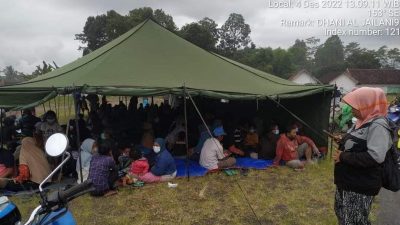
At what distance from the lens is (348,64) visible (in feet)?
198

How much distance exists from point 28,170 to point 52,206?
4.35m

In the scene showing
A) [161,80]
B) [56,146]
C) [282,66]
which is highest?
[282,66]

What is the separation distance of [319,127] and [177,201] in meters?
4.43

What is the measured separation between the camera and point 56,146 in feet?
6.77

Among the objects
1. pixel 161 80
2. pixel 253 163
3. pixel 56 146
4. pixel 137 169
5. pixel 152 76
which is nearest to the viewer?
pixel 56 146

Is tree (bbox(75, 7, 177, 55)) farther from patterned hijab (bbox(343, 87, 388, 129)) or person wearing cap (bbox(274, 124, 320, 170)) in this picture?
patterned hijab (bbox(343, 87, 388, 129))

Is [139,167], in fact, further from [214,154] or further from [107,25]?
[107,25]

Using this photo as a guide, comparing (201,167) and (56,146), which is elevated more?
(56,146)

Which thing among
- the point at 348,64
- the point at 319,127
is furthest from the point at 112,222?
the point at 348,64

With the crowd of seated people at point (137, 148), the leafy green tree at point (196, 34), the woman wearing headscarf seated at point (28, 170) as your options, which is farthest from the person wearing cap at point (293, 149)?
the leafy green tree at point (196, 34)

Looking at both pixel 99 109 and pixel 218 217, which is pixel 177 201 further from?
pixel 99 109

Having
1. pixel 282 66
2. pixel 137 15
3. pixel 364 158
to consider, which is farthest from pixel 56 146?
pixel 282 66

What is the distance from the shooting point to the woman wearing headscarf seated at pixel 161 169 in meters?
6.15

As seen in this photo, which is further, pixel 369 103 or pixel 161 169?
pixel 161 169
